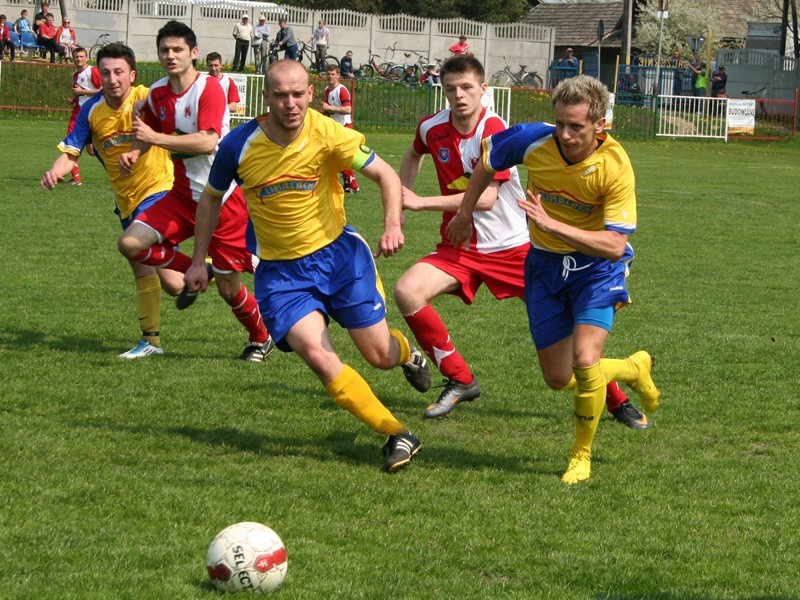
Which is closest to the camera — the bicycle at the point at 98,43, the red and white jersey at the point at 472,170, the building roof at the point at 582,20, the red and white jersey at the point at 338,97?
the red and white jersey at the point at 472,170

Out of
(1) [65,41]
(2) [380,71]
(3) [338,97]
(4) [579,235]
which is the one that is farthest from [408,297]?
(2) [380,71]

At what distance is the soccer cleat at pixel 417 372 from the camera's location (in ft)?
23.1

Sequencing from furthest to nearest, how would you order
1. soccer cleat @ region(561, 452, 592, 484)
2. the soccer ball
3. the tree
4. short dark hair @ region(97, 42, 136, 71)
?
the tree → short dark hair @ region(97, 42, 136, 71) → soccer cleat @ region(561, 452, 592, 484) → the soccer ball

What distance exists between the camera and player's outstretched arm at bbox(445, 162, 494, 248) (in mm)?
6219

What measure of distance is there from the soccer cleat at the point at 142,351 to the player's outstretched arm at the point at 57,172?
1.26 meters

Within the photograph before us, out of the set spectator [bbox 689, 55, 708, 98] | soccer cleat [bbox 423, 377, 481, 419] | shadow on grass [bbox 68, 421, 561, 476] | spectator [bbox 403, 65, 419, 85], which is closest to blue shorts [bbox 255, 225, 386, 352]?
shadow on grass [bbox 68, 421, 561, 476]

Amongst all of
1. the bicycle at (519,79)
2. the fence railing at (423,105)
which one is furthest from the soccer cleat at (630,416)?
the bicycle at (519,79)

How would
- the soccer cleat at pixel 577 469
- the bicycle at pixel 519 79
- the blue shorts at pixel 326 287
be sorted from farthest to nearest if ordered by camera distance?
the bicycle at pixel 519 79, the blue shorts at pixel 326 287, the soccer cleat at pixel 577 469

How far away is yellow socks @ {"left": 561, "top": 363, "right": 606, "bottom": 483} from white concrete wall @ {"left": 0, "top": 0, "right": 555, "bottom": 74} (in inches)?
1543

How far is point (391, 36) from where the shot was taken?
49375 millimetres

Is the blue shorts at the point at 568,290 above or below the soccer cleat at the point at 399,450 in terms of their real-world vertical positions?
above

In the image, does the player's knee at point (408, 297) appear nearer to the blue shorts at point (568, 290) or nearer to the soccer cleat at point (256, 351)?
the blue shorts at point (568, 290)

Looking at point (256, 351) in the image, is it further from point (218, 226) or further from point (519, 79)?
point (519, 79)

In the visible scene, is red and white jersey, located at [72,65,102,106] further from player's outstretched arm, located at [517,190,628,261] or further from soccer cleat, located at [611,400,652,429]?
player's outstretched arm, located at [517,190,628,261]
